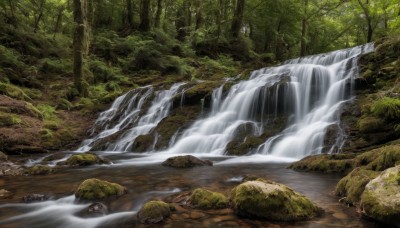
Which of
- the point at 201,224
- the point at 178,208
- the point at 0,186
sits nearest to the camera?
the point at 201,224

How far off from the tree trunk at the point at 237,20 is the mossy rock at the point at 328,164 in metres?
19.0

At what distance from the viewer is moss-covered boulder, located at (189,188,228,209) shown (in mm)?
4929

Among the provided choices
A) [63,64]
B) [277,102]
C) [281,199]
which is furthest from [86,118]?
[281,199]

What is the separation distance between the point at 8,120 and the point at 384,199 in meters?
11.9

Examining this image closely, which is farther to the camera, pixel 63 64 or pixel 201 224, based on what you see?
pixel 63 64

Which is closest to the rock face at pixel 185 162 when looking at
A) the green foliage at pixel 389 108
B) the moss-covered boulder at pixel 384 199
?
the green foliage at pixel 389 108

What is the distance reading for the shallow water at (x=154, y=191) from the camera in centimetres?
452

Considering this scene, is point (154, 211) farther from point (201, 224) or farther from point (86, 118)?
point (86, 118)

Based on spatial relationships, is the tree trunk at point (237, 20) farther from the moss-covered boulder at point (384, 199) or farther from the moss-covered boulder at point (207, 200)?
the moss-covered boulder at point (384, 199)

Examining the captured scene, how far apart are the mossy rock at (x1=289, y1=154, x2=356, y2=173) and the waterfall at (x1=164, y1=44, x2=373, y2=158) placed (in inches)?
65.0

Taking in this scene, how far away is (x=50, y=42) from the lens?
22.2 meters

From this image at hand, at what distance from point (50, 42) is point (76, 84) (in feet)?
22.9

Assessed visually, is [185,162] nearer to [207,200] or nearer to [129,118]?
[207,200]

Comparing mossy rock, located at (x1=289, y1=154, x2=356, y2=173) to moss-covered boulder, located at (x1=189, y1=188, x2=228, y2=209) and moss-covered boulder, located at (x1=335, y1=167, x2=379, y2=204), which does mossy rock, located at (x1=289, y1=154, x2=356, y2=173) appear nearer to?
moss-covered boulder, located at (x1=335, y1=167, x2=379, y2=204)
